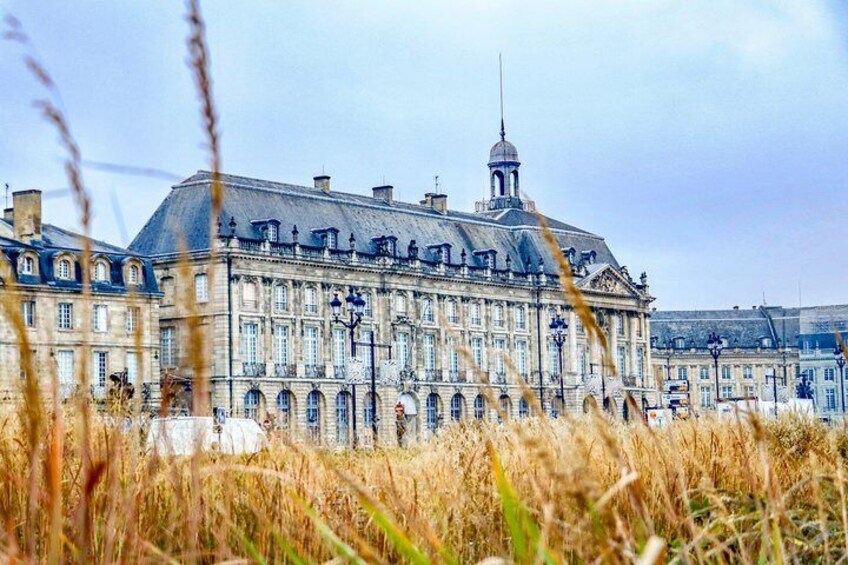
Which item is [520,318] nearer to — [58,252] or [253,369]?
[253,369]

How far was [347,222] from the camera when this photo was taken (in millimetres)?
66625

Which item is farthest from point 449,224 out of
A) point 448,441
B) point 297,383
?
point 448,441

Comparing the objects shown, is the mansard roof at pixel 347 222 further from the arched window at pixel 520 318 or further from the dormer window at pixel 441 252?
the arched window at pixel 520 318

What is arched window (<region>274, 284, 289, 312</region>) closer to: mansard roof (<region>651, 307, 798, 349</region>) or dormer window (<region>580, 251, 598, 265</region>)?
dormer window (<region>580, 251, 598, 265</region>)

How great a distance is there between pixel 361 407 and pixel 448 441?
54291 mm

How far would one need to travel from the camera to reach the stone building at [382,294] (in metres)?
59.6

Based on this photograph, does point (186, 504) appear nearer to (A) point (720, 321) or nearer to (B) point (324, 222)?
(B) point (324, 222)

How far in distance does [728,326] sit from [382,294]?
52648 millimetres

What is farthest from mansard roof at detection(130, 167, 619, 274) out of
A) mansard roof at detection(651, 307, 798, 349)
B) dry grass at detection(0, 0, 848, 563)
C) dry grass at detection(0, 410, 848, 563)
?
dry grass at detection(0, 0, 848, 563)

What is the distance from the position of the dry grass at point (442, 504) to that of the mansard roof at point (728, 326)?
102958 mm

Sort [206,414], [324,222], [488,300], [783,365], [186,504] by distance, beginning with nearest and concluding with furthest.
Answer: [206,414] → [186,504] → [324,222] → [488,300] → [783,365]

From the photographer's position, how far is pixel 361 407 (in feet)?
212

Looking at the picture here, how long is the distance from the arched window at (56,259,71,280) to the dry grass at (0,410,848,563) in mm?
42762

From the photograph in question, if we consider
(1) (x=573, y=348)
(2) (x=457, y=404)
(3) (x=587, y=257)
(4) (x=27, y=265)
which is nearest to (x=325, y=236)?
(2) (x=457, y=404)
